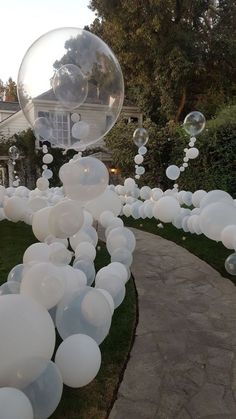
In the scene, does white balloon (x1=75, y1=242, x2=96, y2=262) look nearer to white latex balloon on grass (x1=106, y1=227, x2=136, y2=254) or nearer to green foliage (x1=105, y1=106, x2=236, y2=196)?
white latex balloon on grass (x1=106, y1=227, x2=136, y2=254)

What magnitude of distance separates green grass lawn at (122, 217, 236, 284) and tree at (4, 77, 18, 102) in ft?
130

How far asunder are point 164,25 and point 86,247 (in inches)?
685

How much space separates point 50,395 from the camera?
227 cm

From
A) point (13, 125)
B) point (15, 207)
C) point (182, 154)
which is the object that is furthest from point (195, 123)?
point (13, 125)

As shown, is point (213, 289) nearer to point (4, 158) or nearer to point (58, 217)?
point (58, 217)

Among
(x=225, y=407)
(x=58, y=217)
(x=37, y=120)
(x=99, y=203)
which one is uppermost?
(x=37, y=120)

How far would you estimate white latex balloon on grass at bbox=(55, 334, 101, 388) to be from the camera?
2609 millimetres

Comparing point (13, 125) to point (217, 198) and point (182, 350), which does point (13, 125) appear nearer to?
point (217, 198)

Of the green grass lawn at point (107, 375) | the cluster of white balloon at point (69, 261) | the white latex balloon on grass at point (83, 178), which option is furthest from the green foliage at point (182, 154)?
the white latex balloon on grass at point (83, 178)

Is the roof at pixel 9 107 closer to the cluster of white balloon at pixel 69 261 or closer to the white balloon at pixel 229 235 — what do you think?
the cluster of white balloon at pixel 69 261

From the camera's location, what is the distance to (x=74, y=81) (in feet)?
14.3

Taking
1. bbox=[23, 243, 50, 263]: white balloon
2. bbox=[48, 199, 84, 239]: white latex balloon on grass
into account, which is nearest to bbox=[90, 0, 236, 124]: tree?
bbox=[48, 199, 84, 239]: white latex balloon on grass

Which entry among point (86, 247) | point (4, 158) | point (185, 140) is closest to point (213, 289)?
point (86, 247)

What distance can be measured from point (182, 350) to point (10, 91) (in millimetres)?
47181
